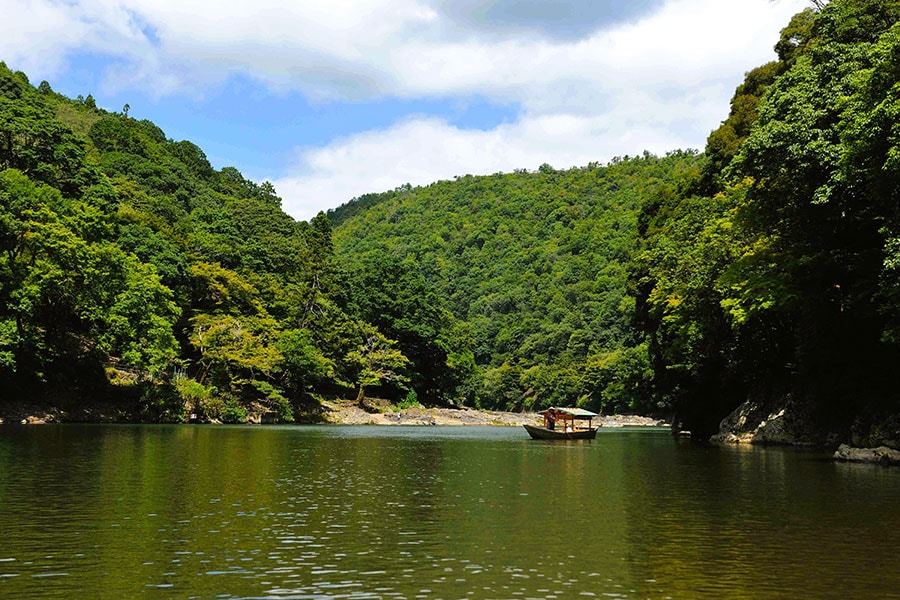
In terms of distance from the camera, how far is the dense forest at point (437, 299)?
3194 centimetres

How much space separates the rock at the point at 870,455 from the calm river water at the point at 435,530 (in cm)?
138

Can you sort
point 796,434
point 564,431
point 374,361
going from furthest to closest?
point 374,361, point 564,431, point 796,434

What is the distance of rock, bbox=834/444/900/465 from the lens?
3131 centimetres

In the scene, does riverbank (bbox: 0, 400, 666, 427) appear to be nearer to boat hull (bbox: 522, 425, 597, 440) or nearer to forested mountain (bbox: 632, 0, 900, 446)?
boat hull (bbox: 522, 425, 597, 440)

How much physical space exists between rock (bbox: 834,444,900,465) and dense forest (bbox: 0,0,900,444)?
947 millimetres

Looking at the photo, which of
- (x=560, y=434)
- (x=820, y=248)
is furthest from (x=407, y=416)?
(x=820, y=248)

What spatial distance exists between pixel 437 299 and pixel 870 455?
8555 cm

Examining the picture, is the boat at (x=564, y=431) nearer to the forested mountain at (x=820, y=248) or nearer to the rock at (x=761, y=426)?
the rock at (x=761, y=426)

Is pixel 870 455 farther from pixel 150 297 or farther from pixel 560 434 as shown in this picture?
pixel 150 297

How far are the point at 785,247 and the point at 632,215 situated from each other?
143880 millimetres

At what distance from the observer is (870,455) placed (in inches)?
1268

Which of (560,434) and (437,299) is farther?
(437,299)

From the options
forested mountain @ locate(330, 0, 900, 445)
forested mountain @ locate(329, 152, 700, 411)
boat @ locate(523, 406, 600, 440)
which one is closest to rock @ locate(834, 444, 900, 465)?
forested mountain @ locate(330, 0, 900, 445)

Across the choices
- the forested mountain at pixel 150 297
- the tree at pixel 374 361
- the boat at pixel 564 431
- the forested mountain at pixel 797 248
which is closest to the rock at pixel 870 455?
the forested mountain at pixel 797 248
